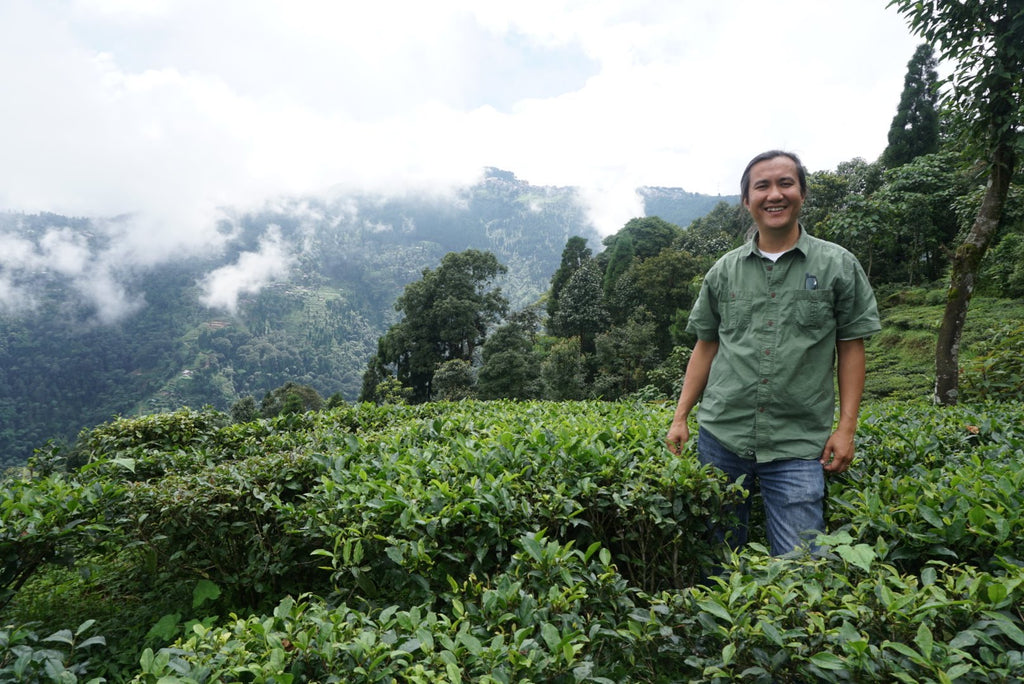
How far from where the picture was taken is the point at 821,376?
205 centimetres

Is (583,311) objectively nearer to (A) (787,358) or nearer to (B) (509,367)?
(B) (509,367)

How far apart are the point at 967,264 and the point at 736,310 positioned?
393 centimetres

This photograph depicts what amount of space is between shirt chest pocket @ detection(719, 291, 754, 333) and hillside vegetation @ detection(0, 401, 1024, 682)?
622 millimetres

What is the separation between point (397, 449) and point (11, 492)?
174 centimetres

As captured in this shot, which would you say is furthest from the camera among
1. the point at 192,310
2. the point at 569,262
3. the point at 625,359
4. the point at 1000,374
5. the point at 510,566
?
the point at 192,310

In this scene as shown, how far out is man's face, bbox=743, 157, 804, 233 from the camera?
206cm

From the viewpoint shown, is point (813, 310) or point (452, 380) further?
point (452, 380)

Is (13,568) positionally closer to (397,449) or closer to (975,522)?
(397,449)

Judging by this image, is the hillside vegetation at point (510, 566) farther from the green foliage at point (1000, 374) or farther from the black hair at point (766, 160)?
the green foliage at point (1000, 374)

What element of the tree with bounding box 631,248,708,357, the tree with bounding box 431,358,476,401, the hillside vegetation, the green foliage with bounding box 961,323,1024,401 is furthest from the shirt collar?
the tree with bounding box 631,248,708,357

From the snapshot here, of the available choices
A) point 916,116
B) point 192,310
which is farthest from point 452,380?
point 192,310

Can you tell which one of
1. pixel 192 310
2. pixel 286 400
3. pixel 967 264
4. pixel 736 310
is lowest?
pixel 192 310

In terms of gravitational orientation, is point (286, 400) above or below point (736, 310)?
below

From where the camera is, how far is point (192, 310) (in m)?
110
